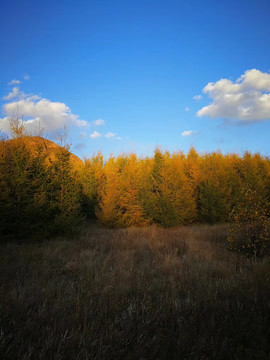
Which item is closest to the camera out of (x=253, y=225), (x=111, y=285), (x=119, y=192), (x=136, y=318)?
(x=136, y=318)

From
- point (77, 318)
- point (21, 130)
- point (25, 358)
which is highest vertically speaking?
point (21, 130)

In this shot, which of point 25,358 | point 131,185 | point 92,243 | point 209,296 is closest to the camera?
point 25,358

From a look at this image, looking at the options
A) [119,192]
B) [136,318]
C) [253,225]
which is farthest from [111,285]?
[119,192]

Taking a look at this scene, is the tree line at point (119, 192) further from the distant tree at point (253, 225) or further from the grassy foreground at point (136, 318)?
the grassy foreground at point (136, 318)

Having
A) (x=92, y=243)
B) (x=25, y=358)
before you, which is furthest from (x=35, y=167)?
(x=25, y=358)

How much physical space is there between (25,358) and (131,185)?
14.1 metres

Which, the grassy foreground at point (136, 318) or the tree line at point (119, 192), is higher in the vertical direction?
the tree line at point (119, 192)

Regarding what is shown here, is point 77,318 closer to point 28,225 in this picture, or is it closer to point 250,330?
point 250,330

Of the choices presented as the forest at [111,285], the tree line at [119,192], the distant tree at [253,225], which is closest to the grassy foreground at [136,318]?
the forest at [111,285]

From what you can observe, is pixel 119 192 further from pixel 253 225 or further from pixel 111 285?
pixel 111 285

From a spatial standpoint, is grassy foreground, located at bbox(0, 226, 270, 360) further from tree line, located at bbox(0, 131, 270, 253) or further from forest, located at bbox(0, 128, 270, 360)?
tree line, located at bbox(0, 131, 270, 253)

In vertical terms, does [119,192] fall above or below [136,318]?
above

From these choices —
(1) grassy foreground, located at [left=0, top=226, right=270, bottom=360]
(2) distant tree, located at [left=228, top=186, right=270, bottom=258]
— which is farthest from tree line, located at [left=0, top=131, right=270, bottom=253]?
(1) grassy foreground, located at [left=0, top=226, right=270, bottom=360]

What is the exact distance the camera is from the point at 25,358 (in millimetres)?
1768
